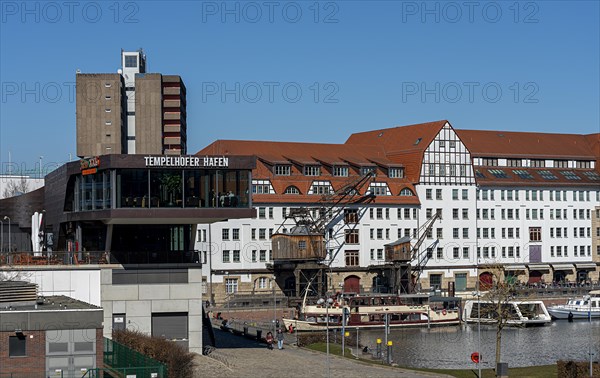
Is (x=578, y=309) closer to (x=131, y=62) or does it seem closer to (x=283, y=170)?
(x=283, y=170)

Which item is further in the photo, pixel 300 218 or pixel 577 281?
pixel 577 281

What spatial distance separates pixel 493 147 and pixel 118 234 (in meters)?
80.2

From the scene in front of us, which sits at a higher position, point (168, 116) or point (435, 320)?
point (168, 116)

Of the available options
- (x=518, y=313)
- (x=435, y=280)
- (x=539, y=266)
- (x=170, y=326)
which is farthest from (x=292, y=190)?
(x=170, y=326)

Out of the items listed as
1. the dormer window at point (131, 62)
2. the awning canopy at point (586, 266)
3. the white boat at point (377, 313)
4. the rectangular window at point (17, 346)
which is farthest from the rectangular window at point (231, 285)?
the rectangular window at point (17, 346)

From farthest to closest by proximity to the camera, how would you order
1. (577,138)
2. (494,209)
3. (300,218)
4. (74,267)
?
(577,138)
(494,209)
(300,218)
(74,267)

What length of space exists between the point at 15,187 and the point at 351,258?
44.0m

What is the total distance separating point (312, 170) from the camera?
129875 mm

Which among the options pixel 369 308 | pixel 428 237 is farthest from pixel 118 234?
pixel 428 237

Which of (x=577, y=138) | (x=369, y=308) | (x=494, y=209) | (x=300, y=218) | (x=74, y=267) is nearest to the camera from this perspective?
(x=74, y=267)

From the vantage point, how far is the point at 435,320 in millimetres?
110812

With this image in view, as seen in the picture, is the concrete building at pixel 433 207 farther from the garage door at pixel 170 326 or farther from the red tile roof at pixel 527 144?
the garage door at pixel 170 326

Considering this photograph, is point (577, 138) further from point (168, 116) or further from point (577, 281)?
point (168, 116)

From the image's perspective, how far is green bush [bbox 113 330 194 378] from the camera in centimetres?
5256
